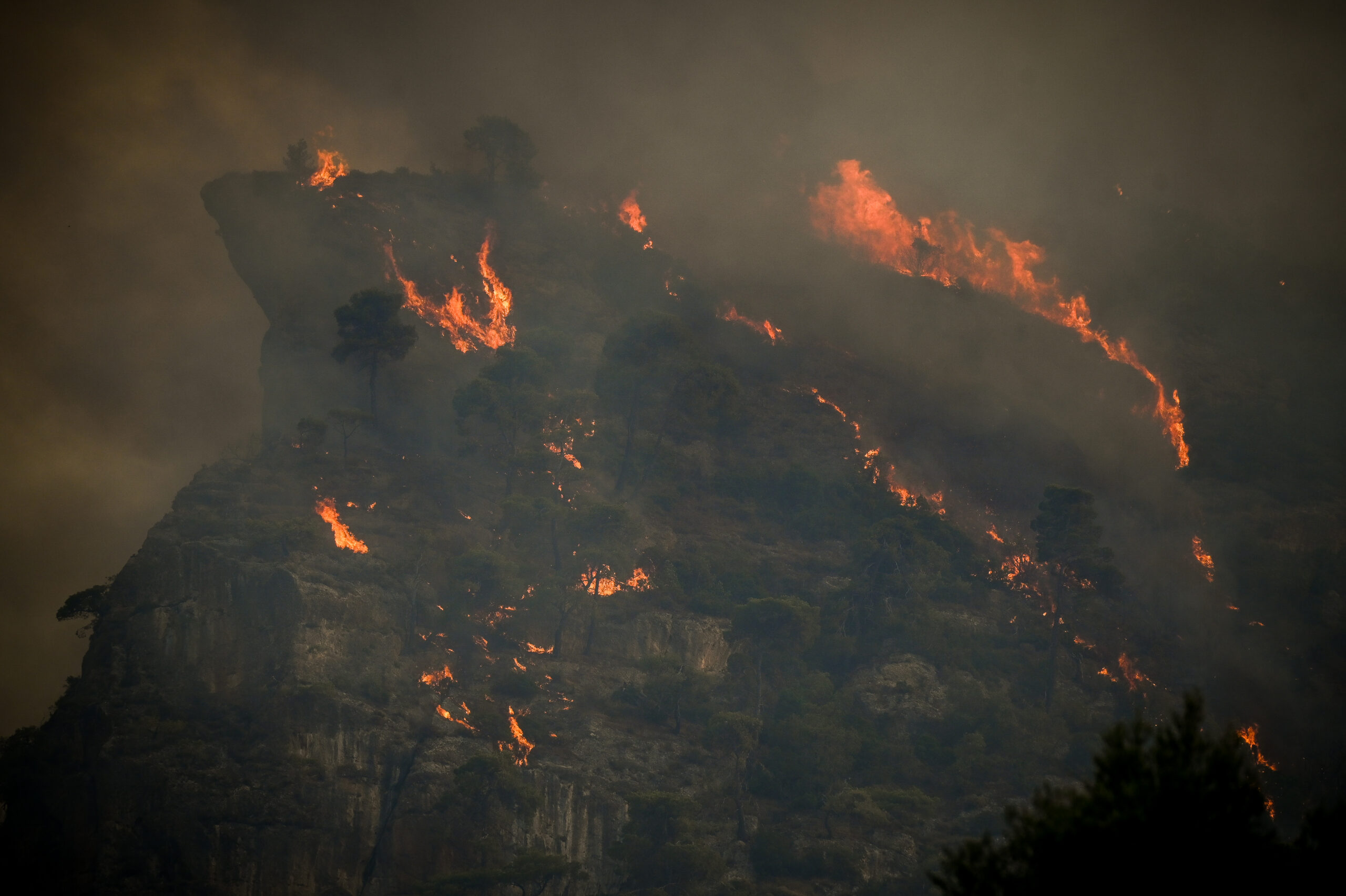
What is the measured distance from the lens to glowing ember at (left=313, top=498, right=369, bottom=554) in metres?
85.6

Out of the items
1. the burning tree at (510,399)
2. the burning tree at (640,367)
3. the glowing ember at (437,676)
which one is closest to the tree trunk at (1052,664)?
the burning tree at (640,367)

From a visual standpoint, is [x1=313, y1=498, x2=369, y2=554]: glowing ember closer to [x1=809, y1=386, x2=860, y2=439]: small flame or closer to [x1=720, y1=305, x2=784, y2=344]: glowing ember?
[x1=720, y1=305, x2=784, y2=344]: glowing ember

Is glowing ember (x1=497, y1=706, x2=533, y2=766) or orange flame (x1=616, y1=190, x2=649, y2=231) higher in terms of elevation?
orange flame (x1=616, y1=190, x2=649, y2=231)

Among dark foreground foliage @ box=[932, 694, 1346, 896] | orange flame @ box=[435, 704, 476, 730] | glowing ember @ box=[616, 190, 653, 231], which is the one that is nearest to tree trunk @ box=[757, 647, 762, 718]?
orange flame @ box=[435, 704, 476, 730]

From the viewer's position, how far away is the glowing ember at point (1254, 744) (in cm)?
8769

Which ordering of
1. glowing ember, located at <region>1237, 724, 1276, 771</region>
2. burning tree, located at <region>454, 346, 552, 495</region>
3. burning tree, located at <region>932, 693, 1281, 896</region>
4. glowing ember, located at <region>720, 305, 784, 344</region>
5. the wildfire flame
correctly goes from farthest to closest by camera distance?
glowing ember, located at <region>720, 305, 784, 344</region> < burning tree, located at <region>454, 346, 552, 495</region> < the wildfire flame < glowing ember, located at <region>1237, 724, 1276, 771</region> < burning tree, located at <region>932, 693, 1281, 896</region>

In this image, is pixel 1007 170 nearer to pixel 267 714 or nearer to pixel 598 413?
pixel 598 413

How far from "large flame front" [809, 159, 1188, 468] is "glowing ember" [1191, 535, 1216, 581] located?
27.2 metres

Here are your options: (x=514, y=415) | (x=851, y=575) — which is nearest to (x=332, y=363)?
(x=514, y=415)

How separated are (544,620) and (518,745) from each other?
15986 mm

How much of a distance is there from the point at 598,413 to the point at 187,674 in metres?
51.0

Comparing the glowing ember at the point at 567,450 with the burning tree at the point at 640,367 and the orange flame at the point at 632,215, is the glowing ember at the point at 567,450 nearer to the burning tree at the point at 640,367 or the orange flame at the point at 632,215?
the burning tree at the point at 640,367

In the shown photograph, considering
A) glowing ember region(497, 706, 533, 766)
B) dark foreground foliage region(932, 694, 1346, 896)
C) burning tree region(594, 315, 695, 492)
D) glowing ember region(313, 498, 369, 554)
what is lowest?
dark foreground foliage region(932, 694, 1346, 896)

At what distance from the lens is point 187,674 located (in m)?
73.8
